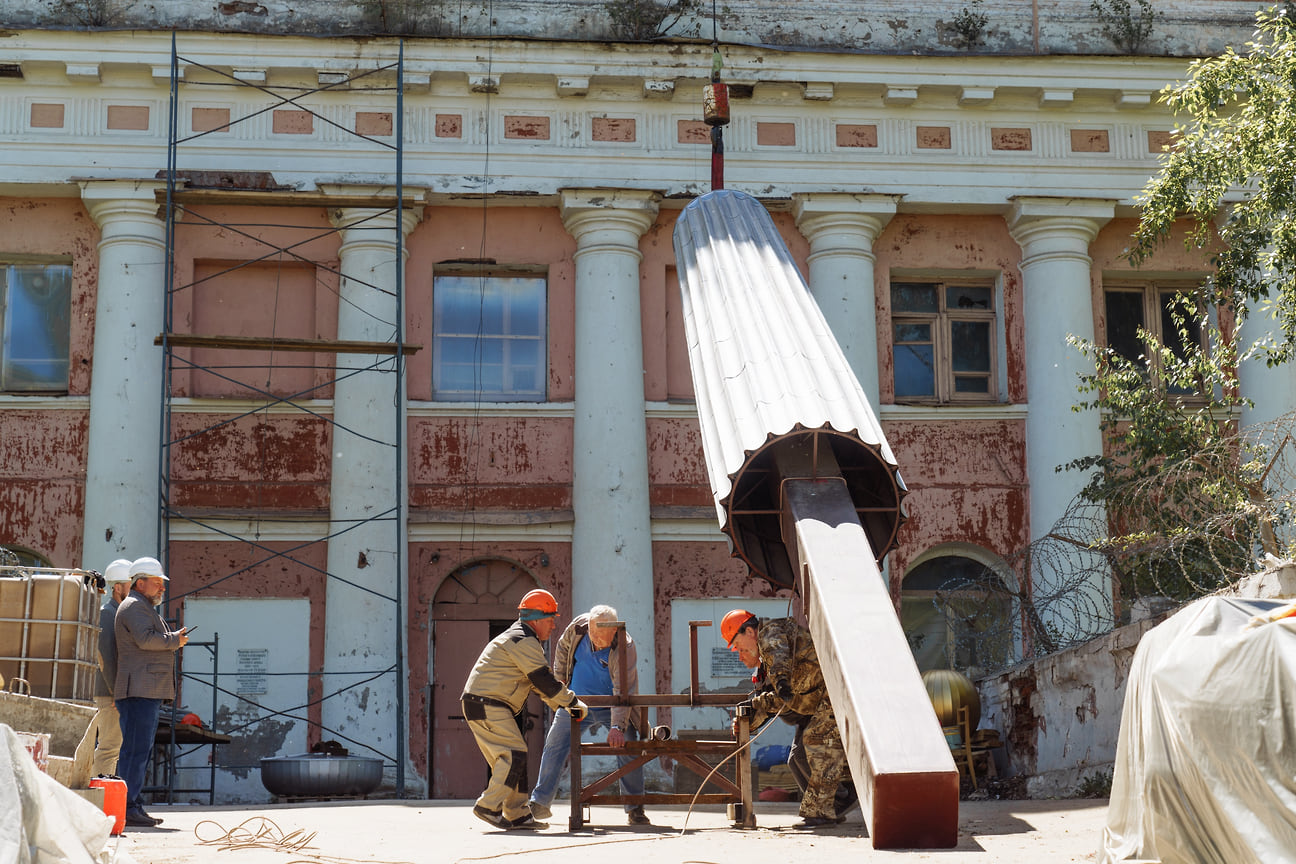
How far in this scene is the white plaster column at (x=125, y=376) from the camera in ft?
54.2

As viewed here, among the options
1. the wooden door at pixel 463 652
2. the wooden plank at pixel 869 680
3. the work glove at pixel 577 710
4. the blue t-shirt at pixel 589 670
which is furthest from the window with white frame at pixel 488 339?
the work glove at pixel 577 710

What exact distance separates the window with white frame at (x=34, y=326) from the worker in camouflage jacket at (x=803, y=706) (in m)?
10.3

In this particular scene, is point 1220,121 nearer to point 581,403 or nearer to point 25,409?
point 581,403

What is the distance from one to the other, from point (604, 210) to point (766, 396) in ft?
22.4

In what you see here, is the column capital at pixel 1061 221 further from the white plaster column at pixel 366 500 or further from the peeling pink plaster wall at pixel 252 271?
the peeling pink plaster wall at pixel 252 271

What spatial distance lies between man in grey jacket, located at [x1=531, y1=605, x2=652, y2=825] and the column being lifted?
113 cm

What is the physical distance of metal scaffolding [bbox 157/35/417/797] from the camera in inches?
644

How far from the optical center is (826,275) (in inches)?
703

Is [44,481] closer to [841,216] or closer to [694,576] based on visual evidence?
[694,576]

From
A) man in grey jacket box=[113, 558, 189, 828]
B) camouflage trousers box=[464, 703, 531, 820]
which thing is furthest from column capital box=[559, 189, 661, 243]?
camouflage trousers box=[464, 703, 531, 820]

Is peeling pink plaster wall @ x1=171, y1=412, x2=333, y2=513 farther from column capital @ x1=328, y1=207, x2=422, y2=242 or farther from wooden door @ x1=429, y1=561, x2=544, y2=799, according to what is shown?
column capital @ x1=328, y1=207, x2=422, y2=242

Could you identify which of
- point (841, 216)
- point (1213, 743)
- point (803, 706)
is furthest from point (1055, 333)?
point (1213, 743)

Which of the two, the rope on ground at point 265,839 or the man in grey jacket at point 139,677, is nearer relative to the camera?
the rope on ground at point 265,839

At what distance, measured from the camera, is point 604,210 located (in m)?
17.7
